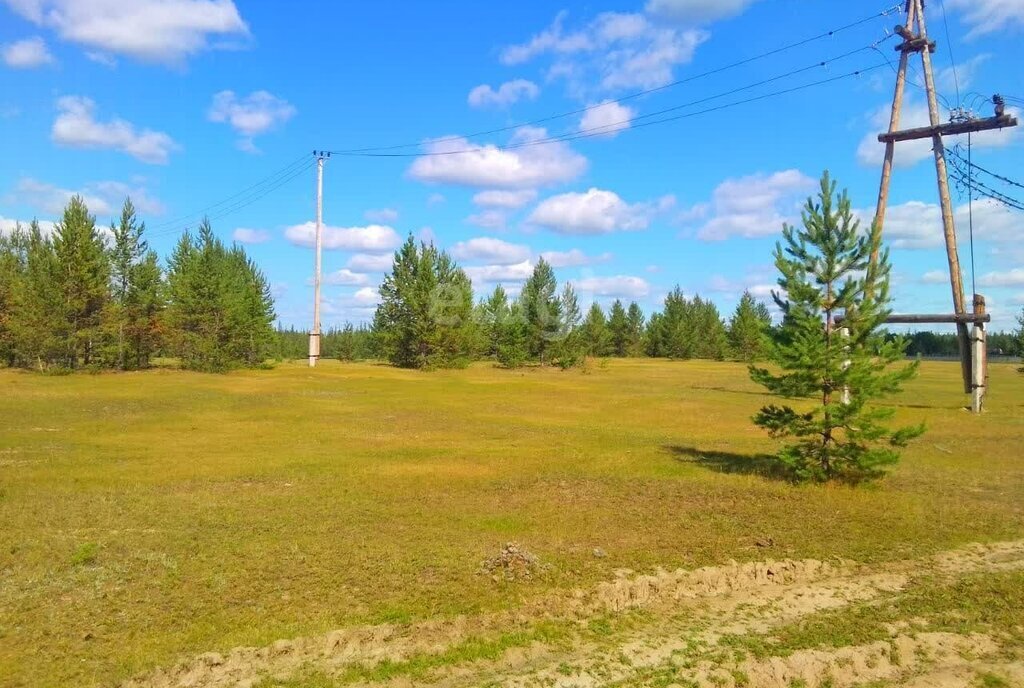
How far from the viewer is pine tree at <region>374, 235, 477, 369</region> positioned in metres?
78.6

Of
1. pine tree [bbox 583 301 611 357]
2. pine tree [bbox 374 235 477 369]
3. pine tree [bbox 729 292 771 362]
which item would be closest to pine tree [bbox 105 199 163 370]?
pine tree [bbox 374 235 477 369]

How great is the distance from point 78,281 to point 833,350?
184ft

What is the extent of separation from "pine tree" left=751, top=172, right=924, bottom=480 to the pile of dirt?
32.4 ft

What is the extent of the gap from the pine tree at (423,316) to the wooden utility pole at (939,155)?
50028 millimetres

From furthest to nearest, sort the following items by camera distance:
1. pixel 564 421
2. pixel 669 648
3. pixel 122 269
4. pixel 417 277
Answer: pixel 417 277 < pixel 122 269 < pixel 564 421 < pixel 669 648

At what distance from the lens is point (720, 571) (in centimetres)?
1119

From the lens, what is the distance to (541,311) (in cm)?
8631

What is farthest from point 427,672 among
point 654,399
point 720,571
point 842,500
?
point 654,399

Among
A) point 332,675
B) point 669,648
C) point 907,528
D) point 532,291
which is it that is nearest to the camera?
point 332,675

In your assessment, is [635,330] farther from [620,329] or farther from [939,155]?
[939,155]

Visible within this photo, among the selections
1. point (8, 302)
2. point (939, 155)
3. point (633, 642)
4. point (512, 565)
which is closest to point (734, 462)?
point (512, 565)

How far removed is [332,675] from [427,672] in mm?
1003

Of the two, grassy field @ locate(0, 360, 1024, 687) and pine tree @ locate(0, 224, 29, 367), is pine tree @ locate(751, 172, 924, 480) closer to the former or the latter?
grassy field @ locate(0, 360, 1024, 687)

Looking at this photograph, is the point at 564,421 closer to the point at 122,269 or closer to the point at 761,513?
the point at 761,513
